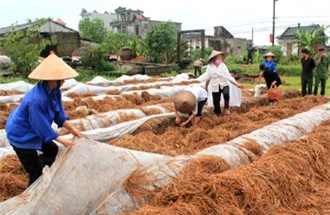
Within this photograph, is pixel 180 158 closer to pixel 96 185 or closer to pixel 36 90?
pixel 96 185

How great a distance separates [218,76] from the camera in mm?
7371

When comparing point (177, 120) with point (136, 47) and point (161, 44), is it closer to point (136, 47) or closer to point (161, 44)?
point (161, 44)

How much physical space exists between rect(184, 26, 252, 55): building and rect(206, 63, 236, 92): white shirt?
69.4ft

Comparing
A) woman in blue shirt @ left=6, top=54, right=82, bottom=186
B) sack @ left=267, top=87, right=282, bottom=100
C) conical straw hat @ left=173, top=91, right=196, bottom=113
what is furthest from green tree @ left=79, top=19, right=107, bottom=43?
woman in blue shirt @ left=6, top=54, right=82, bottom=186

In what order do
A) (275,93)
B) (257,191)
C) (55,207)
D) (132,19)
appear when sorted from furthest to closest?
(132,19) → (275,93) → (257,191) → (55,207)

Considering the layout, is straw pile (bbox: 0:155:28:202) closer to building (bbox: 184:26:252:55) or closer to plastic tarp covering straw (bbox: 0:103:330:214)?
plastic tarp covering straw (bbox: 0:103:330:214)

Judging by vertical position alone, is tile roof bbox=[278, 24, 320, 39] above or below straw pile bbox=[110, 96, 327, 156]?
above

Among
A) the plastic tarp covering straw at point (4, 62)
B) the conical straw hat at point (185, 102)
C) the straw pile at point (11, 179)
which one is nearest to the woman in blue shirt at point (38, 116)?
the straw pile at point (11, 179)

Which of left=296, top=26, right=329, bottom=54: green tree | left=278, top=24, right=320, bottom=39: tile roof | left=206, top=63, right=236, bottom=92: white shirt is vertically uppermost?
left=278, top=24, right=320, bottom=39: tile roof

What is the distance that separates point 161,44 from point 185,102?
61.2 feet

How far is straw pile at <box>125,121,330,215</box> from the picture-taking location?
308 cm

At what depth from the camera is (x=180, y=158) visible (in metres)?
3.95

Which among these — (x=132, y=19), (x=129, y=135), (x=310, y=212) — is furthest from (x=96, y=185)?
(x=132, y=19)

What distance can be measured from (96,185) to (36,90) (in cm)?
88
